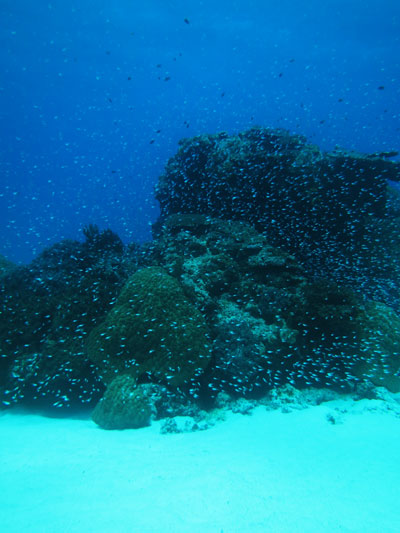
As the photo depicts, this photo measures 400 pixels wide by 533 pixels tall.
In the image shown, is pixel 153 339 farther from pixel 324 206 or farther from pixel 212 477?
pixel 324 206

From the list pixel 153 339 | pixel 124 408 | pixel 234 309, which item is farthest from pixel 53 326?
pixel 234 309

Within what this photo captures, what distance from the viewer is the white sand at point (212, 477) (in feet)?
9.68

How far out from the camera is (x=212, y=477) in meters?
3.75

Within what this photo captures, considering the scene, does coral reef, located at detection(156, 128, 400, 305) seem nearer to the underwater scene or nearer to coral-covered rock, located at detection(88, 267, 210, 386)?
the underwater scene

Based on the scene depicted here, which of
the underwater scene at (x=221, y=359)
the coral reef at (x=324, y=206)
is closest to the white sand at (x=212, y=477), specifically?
the underwater scene at (x=221, y=359)

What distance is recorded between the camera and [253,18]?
4250 cm

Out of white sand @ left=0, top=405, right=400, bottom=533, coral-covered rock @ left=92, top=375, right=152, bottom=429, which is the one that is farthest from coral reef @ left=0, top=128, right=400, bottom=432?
white sand @ left=0, top=405, right=400, bottom=533

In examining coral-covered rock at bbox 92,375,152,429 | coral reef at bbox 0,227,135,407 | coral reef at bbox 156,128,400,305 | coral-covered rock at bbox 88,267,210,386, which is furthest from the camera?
coral reef at bbox 156,128,400,305

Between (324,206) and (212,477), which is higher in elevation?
(324,206)

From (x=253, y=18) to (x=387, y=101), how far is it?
5748 centimetres

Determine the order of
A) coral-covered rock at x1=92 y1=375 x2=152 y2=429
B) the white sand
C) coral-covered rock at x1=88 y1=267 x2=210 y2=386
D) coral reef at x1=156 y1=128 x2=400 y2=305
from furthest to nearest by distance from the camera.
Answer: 1. coral reef at x1=156 y1=128 x2=400 y2=305
2. coral-covered rock at x1=88 y1=267 x2=210 y2=386
3. coral-covered rock at x1=92 y1=375 x2=152 y2=429
4. the white sand

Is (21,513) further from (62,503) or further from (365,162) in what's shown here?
(365,162)

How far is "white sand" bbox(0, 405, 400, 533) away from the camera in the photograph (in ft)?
9.68

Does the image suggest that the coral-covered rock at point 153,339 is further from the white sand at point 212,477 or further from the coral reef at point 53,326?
the white sand at point 212,477
